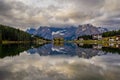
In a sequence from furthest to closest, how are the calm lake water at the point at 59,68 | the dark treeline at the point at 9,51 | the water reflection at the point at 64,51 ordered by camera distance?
the water reflection at the point at 64,51 < the dark treeline at the point at 9,51 < the calm lake water at the point at 59,68

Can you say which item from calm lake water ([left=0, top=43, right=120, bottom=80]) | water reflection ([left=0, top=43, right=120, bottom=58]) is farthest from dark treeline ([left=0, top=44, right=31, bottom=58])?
calm lake water ([left=0, top=43, right=120, bottom=80])

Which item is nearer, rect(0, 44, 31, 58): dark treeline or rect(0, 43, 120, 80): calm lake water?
rect(0, 43, 120, 80): calm lake water

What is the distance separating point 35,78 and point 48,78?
1.37 meters

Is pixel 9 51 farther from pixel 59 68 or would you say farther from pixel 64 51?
pixel 59 68

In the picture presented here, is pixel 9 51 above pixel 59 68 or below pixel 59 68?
above

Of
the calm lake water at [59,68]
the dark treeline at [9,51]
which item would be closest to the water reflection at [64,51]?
the dark treeline at [9,51]

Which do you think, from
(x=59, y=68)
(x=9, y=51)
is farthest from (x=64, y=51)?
(x=59, y=68)

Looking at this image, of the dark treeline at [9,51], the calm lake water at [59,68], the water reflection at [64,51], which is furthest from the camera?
the water reflection at [64,51]

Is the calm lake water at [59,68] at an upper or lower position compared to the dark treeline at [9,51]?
lower

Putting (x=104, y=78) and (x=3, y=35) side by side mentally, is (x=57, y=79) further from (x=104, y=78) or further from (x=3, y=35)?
(x=3, y=35)

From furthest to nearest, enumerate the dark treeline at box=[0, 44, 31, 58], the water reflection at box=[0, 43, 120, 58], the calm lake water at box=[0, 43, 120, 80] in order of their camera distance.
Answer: the water reflection at box=[0, 43, 120, 58] → the dark treeline at box=[0, 44, 31, 58] → the calm lake water at box=[0, 43, 120, 80]

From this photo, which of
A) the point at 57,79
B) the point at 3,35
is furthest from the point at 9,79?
the point at 3,35

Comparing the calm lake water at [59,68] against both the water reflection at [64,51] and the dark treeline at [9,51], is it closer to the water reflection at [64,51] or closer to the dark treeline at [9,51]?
the dark treeline at [9,51]

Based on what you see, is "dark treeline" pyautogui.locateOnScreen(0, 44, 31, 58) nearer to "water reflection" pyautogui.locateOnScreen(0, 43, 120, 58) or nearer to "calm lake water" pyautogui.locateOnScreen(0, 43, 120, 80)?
"water reflection" pyautogui.locateOnScreen(0, 43, 120, 58)
